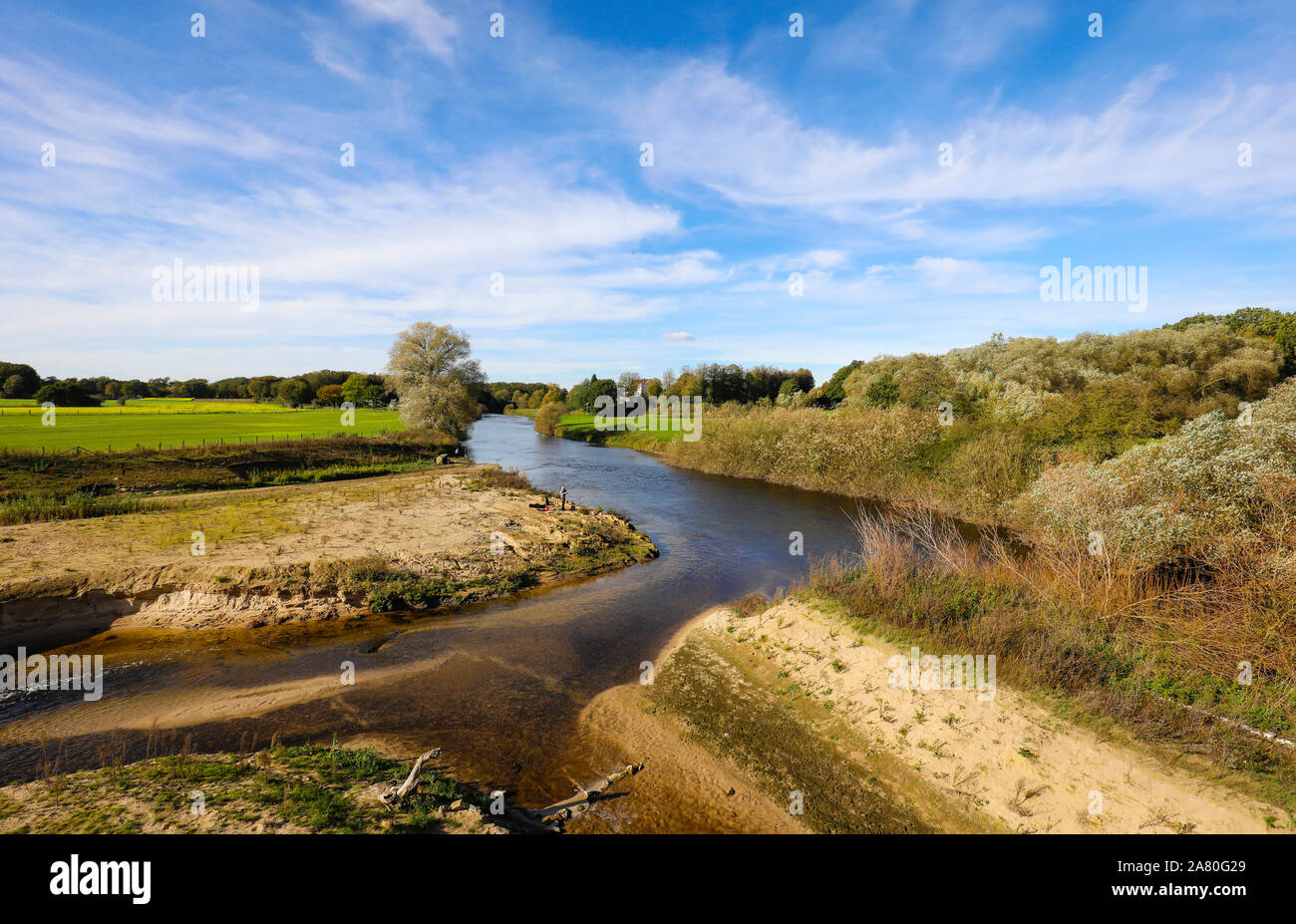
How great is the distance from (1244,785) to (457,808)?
11.4 metres

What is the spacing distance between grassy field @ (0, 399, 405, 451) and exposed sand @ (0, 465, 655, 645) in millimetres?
16474

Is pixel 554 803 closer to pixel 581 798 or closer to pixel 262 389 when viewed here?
pixel 581 798

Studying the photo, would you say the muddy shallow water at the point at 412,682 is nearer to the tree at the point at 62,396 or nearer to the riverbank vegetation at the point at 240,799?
the riverbank vegetation at the point at 240,799

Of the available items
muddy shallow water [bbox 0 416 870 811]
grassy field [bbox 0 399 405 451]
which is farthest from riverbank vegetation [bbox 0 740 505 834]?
grassy field [bbox 0 399 405 451]

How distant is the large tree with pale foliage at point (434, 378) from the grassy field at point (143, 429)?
4827 millimetres

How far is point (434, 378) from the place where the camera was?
193 ft

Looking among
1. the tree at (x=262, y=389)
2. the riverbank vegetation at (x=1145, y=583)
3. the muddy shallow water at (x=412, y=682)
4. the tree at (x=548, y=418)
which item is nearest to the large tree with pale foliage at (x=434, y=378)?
the tree at (x=548, y=418)

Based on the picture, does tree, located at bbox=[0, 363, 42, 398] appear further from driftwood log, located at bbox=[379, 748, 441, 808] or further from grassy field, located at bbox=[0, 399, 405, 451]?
driftwood log, located at bbox=[379, 748, 441, 808]

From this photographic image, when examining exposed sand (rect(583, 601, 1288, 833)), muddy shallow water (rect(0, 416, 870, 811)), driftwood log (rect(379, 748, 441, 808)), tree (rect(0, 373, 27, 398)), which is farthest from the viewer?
tree (rect(0, 373, 27, 398))

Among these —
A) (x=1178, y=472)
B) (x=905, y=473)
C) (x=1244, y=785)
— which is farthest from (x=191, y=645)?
(x=905, y=473)

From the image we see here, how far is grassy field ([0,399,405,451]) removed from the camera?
116ft

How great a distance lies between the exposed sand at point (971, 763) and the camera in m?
7.27

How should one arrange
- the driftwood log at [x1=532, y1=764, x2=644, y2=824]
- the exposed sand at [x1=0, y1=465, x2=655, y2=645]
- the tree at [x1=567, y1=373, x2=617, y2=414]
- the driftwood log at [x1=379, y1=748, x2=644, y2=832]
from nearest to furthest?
the driftwood log at [x1=379, y1=748, x2=644, y2=832], the driftwood log at [x1=532, y1=764, x2=644, y2=824], the exposed sand at [x1=0, y1=465, x2=655, y2=645], the tree at [x1=567, y1=373, x2=617, y2=414]
